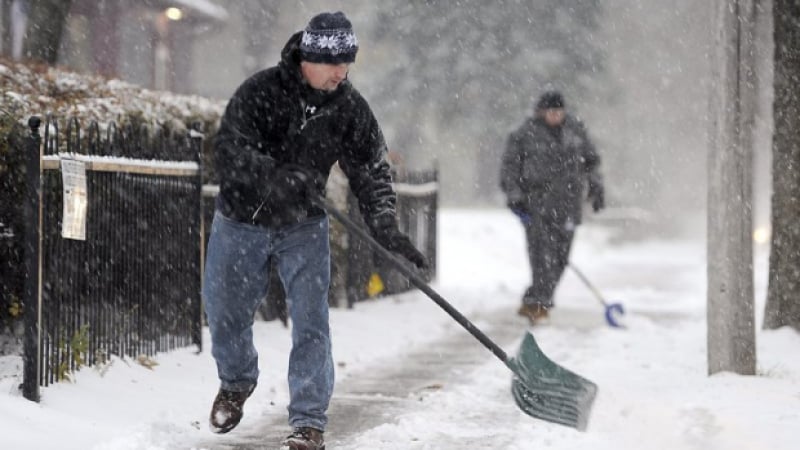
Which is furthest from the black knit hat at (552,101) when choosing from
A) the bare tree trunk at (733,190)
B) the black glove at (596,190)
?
the bare tree trunk at (733,190)

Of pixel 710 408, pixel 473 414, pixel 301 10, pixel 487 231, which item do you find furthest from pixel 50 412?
pixel 301 10

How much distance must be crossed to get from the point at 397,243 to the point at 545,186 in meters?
6.07

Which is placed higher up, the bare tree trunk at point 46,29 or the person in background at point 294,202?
the bare tree trunk at point 46,29

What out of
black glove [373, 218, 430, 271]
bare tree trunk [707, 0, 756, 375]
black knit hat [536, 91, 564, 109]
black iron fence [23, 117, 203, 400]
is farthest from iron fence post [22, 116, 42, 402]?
black knit hat [536, 91, 564, 109]

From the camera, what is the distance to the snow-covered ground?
5.14 meters

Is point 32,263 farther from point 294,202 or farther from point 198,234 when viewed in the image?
point 198,234

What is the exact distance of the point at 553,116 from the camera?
1076cm

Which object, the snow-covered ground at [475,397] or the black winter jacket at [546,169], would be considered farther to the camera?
the black winter jacket at [546,169]

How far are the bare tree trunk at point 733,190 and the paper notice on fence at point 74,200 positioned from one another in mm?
3800

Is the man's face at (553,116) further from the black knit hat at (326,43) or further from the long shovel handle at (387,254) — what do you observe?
the black knit hat at (326,43)

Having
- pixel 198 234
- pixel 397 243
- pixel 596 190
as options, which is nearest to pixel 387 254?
pixel 397 243

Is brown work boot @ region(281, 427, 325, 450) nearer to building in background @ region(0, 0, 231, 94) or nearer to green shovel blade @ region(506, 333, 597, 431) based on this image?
green shovel blade @ region(506, 333, 597, 431)

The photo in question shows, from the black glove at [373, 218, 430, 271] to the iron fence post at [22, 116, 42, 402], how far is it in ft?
5.92

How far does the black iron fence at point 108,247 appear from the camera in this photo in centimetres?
552
